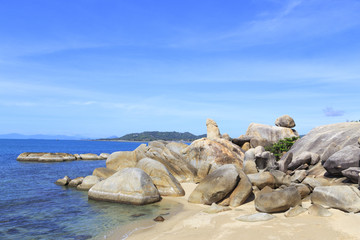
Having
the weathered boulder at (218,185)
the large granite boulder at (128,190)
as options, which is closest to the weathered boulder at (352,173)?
the weathered boulder at (218,185)

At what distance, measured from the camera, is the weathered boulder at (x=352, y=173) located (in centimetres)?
1426

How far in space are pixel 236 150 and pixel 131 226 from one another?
50.2 feet

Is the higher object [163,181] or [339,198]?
[339,198]

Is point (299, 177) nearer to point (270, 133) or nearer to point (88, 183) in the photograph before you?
point (88, 183)

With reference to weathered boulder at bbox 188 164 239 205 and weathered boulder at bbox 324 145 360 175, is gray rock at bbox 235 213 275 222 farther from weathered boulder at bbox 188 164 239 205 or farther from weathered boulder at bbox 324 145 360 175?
weathered boulder at bbox 324 145 360 175

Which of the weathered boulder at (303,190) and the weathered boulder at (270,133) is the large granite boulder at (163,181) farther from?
the weathered boulder at (270,133)

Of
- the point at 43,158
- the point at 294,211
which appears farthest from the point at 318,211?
the point at 43,158

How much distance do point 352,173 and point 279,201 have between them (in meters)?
4.77

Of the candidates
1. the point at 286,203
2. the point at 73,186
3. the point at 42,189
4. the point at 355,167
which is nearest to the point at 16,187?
the point at 42,189

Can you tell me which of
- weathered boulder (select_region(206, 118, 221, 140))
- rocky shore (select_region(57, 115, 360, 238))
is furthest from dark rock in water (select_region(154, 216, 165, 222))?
weathered boulder (select_region(206, 118, 221, 140))

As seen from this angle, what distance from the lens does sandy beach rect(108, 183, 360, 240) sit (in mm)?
9695

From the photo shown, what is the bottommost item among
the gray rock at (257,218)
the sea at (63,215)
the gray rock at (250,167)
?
the sea at (63,215)

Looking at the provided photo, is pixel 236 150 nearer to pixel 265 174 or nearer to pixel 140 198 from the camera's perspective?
pixel 265 174

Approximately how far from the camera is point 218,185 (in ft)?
51.4
